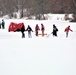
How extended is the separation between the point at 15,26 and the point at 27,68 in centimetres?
2168

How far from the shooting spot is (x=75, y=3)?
48469 mm

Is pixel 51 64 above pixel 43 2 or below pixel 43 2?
below

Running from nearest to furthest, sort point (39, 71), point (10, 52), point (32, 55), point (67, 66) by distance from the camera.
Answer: point (39, 71) < point (67, 66) < point (32, 55) < point (10, 52)

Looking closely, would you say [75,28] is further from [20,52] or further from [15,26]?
[20,52]

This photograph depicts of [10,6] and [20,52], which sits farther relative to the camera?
[10,6]

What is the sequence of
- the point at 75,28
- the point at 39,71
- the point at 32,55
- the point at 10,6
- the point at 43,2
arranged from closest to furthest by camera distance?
A: the point at 39,71, the point at 32,55, the point at 75,28, the point at 43,2, the point at 10,6

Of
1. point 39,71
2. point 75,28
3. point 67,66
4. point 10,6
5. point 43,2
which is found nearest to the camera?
point 39,71

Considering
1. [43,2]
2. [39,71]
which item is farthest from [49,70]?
[43,2]

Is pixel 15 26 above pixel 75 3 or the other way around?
the other way around

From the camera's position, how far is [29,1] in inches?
3150

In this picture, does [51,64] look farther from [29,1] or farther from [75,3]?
[29,1]

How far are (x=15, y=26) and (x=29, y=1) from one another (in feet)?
157

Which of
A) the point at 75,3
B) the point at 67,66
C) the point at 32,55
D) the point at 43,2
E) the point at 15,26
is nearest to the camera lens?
the point at 67,66

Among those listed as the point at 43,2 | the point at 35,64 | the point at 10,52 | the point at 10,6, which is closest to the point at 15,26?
the point at 10,52
